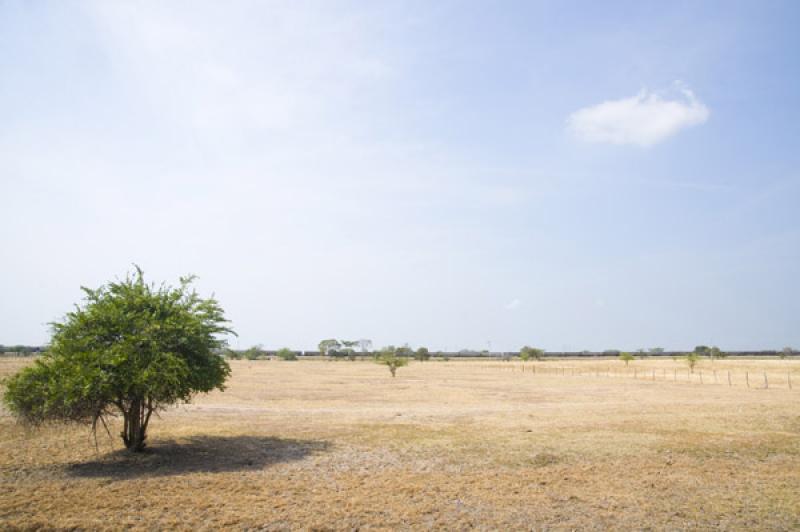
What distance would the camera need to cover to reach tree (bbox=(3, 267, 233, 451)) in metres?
17.1

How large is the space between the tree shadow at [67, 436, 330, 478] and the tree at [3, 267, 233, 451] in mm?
1274

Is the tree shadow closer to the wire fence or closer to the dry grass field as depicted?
the dry grass field

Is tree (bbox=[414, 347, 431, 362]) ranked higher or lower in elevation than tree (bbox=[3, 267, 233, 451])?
lower

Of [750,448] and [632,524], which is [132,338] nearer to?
[632,524]

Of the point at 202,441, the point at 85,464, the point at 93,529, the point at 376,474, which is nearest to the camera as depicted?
the point at 93,529

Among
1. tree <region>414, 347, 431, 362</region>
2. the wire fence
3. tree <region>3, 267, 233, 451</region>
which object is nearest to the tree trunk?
tree <region>3, 267, 233, 451</region>

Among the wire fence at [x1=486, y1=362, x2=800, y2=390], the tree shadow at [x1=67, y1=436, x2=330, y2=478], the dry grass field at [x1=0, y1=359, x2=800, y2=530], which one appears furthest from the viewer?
the wire fence at [x1=486, y1=362, x2=800, y2=390]

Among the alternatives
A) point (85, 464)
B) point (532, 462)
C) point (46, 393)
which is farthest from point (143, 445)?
point (532, 462)

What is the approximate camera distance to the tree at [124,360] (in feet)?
56.0

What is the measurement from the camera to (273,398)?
1663 inches

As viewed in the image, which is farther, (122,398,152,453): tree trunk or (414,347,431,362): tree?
(414,347,431,362): tree

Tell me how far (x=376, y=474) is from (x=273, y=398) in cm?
2809

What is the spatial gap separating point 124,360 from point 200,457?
4.71 meters

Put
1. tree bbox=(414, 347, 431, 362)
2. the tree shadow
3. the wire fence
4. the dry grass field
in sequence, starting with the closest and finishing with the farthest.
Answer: the dry grass field, the tree shadow, the wire fence, tree bbox=(414, 347, 431, 362)
